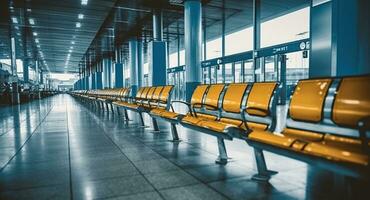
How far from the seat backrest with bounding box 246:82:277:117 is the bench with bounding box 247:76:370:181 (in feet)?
0.74

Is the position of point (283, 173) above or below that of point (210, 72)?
below

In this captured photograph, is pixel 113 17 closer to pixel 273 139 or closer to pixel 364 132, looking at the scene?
pixel 273 139

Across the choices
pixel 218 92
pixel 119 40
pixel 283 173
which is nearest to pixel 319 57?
pixel 218 92

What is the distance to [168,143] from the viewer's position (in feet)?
14.4

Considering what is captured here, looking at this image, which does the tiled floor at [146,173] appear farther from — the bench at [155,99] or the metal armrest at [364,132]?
the bench at [155,99]

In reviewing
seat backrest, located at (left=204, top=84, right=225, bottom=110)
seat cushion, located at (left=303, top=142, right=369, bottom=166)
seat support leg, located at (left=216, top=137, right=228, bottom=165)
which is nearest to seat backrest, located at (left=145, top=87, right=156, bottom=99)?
seat backrest, located at (left=204, top=84, right=225, bottom=110)

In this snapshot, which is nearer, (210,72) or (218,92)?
(218,92)

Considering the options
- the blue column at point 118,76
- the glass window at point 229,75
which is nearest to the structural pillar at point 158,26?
the glass window at point 229,75

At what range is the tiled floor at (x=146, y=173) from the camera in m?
2.30

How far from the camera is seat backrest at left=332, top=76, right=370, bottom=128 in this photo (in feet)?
6.39

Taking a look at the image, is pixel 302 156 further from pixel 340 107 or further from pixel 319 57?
pixel 319 57

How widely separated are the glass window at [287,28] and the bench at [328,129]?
39.1 feet

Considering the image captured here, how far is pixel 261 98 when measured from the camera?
283 centimetres

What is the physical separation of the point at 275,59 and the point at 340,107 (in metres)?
11.4
